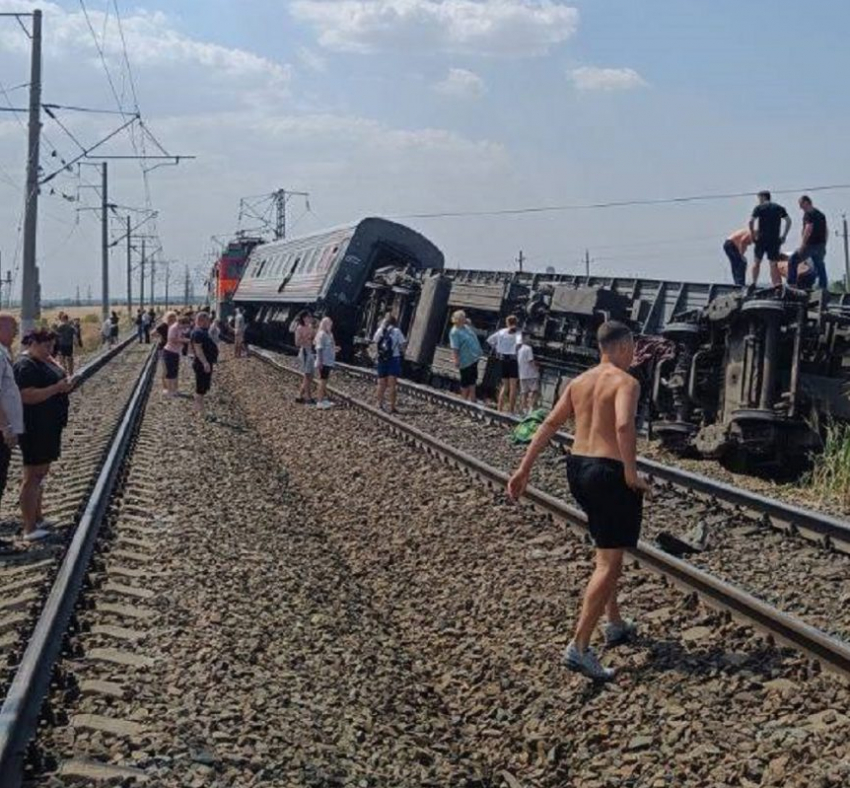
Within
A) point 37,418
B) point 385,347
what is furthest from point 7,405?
point 385,347

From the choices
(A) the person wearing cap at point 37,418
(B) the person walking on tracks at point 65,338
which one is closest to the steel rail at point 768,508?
(A) the person wearing cap at point 37,418

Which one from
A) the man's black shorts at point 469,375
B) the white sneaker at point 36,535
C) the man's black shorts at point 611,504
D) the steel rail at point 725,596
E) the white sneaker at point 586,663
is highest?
the man's black shorts at point 611,504

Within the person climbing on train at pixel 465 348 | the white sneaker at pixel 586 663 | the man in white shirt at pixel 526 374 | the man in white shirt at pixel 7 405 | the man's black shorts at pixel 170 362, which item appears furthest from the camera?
the man's black shorts at pixel 170 362

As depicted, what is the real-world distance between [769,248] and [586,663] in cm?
1174

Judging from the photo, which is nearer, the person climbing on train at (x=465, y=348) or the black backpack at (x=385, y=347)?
the black backpack at (x=385, y=347)

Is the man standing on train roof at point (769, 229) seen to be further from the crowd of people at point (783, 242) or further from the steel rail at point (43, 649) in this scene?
the steel rail at point (43, 649)

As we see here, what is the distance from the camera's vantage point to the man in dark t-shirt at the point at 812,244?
16.1m

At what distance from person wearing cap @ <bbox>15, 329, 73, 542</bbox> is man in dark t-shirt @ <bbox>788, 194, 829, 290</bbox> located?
10364 millimetres

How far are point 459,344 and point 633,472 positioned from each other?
547 inches

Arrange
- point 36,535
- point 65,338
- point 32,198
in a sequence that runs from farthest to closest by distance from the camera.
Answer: point 65,338
point 32,198
point 36,535

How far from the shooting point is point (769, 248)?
55.3 feet

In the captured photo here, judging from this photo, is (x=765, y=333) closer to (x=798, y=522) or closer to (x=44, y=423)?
(x=798, y=522)

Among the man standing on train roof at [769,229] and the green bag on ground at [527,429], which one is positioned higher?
the man standing on train roof at [769,229]

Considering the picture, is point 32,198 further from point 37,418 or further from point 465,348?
point 37,418
